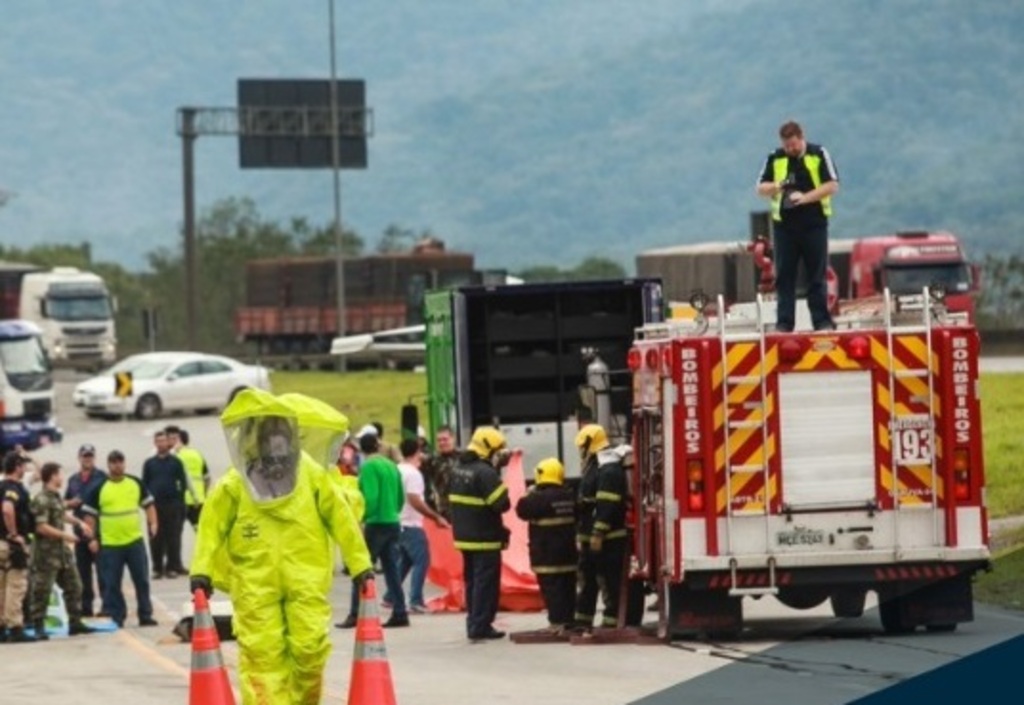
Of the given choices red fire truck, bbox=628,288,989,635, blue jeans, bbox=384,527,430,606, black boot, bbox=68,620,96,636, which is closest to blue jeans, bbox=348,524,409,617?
blue jeans, bbox=384,527,430,606

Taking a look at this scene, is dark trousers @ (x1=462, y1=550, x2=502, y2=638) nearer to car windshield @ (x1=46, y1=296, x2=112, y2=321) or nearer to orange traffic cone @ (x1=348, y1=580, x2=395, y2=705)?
orange traffic cone @ (x1=348, y1=580, x2=395, y2=705)

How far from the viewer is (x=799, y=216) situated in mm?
21156

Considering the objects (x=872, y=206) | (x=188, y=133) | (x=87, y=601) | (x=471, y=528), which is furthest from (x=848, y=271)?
(x=872, y=206)

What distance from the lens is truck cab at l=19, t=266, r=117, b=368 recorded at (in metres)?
88.6

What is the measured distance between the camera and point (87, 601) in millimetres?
28250

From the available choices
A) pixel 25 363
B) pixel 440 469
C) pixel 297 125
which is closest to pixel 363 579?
pixel 440 469

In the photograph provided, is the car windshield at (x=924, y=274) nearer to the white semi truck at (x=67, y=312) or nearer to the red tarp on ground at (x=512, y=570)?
the white semi truck at (x=67, y=312)

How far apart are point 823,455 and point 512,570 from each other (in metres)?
6.30

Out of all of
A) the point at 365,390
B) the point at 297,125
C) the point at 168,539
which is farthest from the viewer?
the point at 297,125

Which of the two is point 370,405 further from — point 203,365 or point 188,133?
point 188,133

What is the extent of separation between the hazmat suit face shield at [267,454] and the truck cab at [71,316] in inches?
2985

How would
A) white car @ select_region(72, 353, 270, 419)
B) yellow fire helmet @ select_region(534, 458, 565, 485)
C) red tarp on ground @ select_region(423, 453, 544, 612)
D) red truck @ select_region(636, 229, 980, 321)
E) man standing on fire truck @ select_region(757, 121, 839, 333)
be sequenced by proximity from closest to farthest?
man standing on fire truck @ select_region(757, 121, 839, 333) → yellow fire helmet @ select_region(534, 458, 565, 485) → red tarp on ground @ select_region(423, 453, 544, 612) → red truck @ select_region(636, 229, 980, 321) → white car @ select_region(72, 353, 270, 419)

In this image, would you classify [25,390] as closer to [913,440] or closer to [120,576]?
[120,576]

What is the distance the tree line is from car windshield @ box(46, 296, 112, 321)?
4563 centimetres
